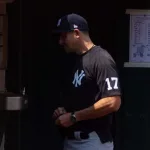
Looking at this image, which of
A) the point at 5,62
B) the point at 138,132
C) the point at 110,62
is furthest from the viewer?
the point at 138,132

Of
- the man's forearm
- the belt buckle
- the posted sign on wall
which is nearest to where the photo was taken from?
the man's forearm

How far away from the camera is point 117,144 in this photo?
493 centimetres

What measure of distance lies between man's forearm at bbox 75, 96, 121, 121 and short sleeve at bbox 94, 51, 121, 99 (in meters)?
0.04

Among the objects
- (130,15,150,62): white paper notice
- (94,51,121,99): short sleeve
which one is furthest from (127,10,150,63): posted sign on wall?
(94,51,121,99): short sleeve

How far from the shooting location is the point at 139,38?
489cm

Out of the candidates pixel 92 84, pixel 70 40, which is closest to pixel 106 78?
pixel 92 84

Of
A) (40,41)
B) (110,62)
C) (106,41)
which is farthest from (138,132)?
(110,62)

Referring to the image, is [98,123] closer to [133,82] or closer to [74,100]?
[74,100]

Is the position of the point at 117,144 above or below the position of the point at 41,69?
below

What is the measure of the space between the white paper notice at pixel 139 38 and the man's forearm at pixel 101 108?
4.78 feet

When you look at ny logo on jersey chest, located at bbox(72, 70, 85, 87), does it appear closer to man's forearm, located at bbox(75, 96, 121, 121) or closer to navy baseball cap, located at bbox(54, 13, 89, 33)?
man's forearm, located at bbox(75, 96, 121, 121)

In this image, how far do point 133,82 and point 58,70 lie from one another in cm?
73

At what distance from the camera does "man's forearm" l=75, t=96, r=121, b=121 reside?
11.4 feet

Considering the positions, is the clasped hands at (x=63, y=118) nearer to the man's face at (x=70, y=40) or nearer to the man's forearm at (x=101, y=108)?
the man's forearm at (x=101, y=108)
